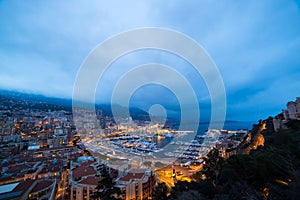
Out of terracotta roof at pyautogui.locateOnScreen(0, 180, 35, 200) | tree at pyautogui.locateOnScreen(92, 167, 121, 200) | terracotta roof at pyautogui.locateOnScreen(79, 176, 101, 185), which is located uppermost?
tree at pyautogui.locateOnScreen(92, 167, 121, 200)

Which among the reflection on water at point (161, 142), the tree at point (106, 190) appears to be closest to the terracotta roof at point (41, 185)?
the tree at point (106, 190)

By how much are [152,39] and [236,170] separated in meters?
5.32

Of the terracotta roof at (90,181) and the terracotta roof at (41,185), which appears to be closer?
the terracotta roof at (41,185)

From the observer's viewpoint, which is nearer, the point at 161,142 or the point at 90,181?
the point at 90,181

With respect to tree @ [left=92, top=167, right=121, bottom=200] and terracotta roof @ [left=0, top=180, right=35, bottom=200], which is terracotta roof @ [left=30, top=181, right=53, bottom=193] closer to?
terracotta roof @ [left=0, top=180, right=35, bottom=200]

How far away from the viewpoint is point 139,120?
1288 inches

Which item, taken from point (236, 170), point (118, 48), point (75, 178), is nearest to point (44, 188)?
point (75, 178)

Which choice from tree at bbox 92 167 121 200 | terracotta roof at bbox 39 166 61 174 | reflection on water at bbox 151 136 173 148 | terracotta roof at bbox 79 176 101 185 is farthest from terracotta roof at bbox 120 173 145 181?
reflection on water at bbox 151 136 173 148

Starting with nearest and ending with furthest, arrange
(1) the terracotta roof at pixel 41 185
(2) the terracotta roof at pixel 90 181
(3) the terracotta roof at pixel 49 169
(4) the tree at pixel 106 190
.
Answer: (4) the tree at pixel 106 190
(1) the terracotta roof at pixel 41 185
(2) the terracotta roof at pixel 90 181
(3) the terracotta roof at pixel 49 169

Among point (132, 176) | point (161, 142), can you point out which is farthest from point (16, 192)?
point (161, 142)

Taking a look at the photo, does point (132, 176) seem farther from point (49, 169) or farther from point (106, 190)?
point (49, 169)

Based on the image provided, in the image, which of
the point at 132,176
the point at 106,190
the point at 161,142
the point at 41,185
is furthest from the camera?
the point at 161,142

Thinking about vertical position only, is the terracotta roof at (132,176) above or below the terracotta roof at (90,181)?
above

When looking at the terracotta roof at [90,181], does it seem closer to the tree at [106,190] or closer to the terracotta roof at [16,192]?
the terracotta roof at [16,192]
